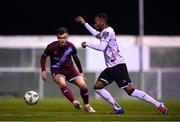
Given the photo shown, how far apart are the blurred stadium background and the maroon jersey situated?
1555 cm

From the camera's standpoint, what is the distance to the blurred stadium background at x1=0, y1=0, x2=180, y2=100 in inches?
1403

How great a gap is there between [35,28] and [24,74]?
25.5ft

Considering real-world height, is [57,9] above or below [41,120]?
above

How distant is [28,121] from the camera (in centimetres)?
1554

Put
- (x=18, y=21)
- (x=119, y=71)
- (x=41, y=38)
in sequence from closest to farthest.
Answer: (x=119, y=71) → (x=41, y=38) → (x=18, y=21)

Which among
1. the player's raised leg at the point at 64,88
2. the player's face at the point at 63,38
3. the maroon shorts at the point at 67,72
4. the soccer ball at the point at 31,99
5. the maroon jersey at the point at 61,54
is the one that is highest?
the player's face at the point at 63,38

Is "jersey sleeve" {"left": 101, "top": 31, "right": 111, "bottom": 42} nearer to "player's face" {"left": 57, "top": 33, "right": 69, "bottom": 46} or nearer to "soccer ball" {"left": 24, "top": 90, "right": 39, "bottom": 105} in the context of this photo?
"player's face" {"left": 57, "top": 33, "right": 69, "bottom": 46}

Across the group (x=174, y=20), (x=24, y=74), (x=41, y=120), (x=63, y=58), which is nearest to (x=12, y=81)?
(x=24, y=74)

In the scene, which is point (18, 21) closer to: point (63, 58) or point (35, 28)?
point (35, 28)

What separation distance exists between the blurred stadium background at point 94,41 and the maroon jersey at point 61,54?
15.6 metres

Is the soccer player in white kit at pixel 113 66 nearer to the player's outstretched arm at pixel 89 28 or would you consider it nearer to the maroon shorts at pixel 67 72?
the player's outstretched arm at pixel 89 28

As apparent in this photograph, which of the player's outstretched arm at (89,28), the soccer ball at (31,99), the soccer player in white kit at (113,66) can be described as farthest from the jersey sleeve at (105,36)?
the soccer ball at (31,99)

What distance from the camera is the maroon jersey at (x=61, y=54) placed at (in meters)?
18.9

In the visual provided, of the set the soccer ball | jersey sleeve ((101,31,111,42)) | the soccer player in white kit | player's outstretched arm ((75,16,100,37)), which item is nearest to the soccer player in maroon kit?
the soccer ball
